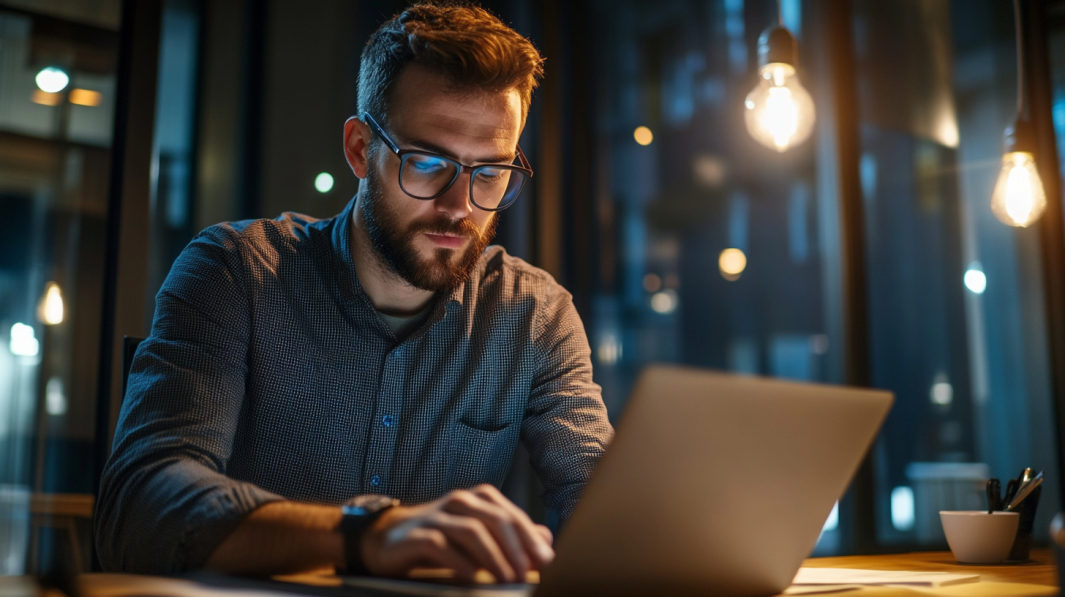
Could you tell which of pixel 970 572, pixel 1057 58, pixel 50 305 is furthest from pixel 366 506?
pixel 1057 58

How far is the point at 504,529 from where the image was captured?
70 centimetres

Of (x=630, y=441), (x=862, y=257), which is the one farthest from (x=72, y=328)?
(x=862, y=257)

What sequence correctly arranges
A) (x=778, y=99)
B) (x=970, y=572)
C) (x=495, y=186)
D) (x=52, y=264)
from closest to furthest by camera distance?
(x=970, y=572), (x=495, y=186), (x=778, y=99), (x=52, y=264)

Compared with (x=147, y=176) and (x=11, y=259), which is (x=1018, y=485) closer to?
(x=147, y=176)

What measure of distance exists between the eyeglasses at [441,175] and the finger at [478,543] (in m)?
0.75

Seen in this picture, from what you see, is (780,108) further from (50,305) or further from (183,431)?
(50,305)

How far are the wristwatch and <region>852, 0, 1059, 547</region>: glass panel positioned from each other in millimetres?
2567

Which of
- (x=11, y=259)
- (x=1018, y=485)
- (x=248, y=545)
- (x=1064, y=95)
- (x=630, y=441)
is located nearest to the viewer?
(x=630, y=441)

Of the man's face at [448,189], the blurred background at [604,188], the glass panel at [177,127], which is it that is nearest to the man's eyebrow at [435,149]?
the man's face at [448,189]

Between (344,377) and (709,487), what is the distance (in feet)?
2.71

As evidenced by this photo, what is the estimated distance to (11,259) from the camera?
2.07m

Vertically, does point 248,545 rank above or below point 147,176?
below

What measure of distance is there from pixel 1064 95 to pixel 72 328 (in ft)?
10.8

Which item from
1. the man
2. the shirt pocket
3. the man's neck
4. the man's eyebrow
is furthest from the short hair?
the shirt pocket
